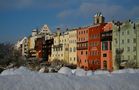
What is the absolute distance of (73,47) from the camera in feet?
336

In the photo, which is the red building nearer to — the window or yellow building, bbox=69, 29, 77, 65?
the window

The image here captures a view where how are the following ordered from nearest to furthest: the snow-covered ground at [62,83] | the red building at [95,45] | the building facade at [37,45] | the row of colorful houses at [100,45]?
Result: the snow-covered ground at [62,83]
the row of colorful houses at [100,45]
the red building at [95,45]
the building facade at [37,45]

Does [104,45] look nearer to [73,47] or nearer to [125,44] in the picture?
[125,44]

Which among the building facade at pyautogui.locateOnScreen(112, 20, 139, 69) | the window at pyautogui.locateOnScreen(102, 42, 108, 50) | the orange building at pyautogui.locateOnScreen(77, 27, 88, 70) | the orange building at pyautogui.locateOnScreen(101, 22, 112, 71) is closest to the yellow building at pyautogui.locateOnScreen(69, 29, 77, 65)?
the orange building at pyautogui.locateOnScreen(77, 27, 88, 70)

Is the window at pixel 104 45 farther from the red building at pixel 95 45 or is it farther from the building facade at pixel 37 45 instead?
the building facade at pixel 37 45

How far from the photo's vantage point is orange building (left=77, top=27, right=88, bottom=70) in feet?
309

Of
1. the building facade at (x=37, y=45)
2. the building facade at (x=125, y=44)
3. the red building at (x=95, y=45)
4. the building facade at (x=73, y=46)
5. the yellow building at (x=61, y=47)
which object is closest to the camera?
the building facade at (x=125, y=44)

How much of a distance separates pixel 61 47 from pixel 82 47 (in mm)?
14690

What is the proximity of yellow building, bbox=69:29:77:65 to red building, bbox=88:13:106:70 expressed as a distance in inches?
340

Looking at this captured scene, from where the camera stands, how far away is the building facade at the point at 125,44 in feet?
245

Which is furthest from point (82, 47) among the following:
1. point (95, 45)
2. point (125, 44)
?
point (125, 44)

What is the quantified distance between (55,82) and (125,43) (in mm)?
69939

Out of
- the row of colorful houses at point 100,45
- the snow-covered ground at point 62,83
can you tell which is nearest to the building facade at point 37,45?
the row of colorful houses at point 100,45

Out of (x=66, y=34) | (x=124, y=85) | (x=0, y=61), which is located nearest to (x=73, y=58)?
(x=66, y=34)
